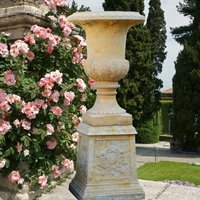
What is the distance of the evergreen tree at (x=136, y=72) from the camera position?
17.1m

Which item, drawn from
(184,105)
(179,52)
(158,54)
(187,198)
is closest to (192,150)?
(184,105)

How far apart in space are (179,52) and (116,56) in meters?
15.0

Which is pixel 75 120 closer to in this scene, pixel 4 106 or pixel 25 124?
pixel 25 124

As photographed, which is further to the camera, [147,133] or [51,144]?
[147,133]

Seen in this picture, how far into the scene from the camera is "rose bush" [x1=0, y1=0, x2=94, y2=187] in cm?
359

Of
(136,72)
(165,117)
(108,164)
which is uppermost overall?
(108,164)

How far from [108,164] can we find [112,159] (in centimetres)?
5

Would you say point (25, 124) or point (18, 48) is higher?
point (18, 48)

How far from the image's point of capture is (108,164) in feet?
10.9

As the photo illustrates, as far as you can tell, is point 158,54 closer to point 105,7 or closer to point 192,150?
point 105,7

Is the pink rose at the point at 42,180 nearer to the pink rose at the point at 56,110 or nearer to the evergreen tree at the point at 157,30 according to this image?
the pink rose at the point at 56,110

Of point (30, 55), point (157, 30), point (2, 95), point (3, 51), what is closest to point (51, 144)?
point (2, 95)

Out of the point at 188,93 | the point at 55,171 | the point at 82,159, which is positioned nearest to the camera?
the point at 82,159

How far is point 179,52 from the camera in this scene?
58.4 feet
